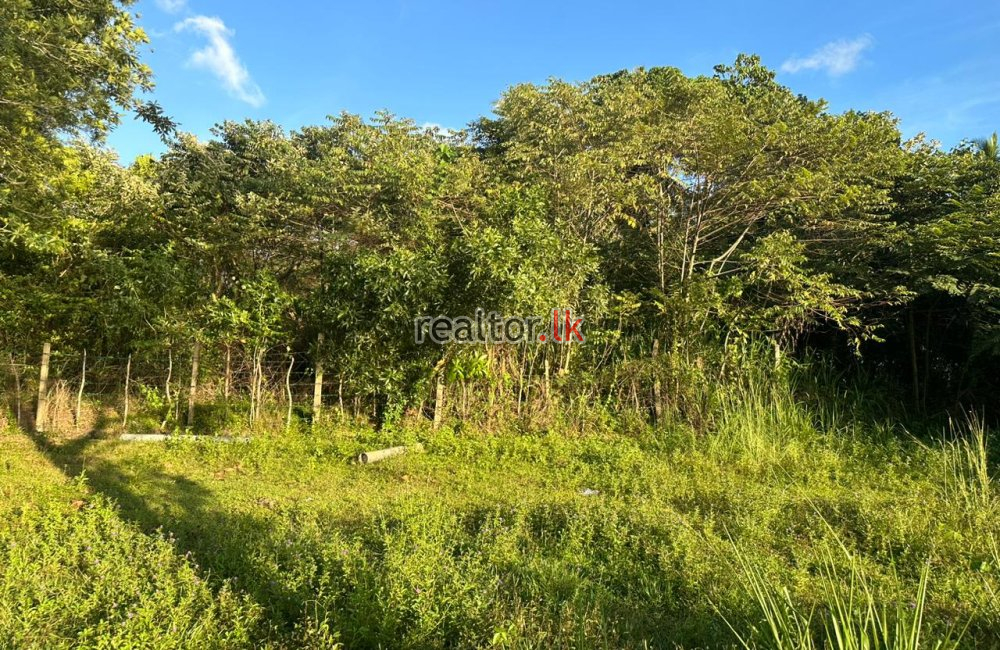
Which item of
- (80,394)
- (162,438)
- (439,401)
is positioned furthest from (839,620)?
(80,394)

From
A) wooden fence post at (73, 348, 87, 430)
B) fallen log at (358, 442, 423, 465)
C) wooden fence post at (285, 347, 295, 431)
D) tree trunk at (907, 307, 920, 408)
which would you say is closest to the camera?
fallen log at (358, 442, 423, 465)

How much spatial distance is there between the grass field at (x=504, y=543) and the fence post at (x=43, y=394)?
11.5 inches

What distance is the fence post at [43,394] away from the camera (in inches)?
239

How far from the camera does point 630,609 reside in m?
2.67

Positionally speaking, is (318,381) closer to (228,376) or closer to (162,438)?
(228,376)

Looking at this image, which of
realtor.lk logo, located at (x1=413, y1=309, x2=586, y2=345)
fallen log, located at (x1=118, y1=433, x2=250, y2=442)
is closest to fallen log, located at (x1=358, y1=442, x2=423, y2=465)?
realtor.lk logo, located at (x1=413, y1=309, x2=586, y2=345)

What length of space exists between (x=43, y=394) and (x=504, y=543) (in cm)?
588

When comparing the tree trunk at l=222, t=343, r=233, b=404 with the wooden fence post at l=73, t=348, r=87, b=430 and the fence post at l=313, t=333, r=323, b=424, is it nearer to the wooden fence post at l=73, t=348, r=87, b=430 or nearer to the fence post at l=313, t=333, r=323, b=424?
the fence post at l=313, t=333, r=323, b=424

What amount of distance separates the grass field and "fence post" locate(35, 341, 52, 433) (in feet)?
0.96

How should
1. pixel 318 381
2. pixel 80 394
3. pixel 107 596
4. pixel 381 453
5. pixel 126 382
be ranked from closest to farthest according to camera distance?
pixel 107 596 → pixel 381 453 → pixel 80 394 → pixel 126 382 → pixel 318 381

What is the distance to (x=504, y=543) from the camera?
3.27m

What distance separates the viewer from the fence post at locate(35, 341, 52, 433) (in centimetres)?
607

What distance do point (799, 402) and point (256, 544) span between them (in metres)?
6.11

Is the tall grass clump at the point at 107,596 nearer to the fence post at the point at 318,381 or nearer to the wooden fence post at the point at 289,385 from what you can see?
the wooden fence post at the point at 289,385
